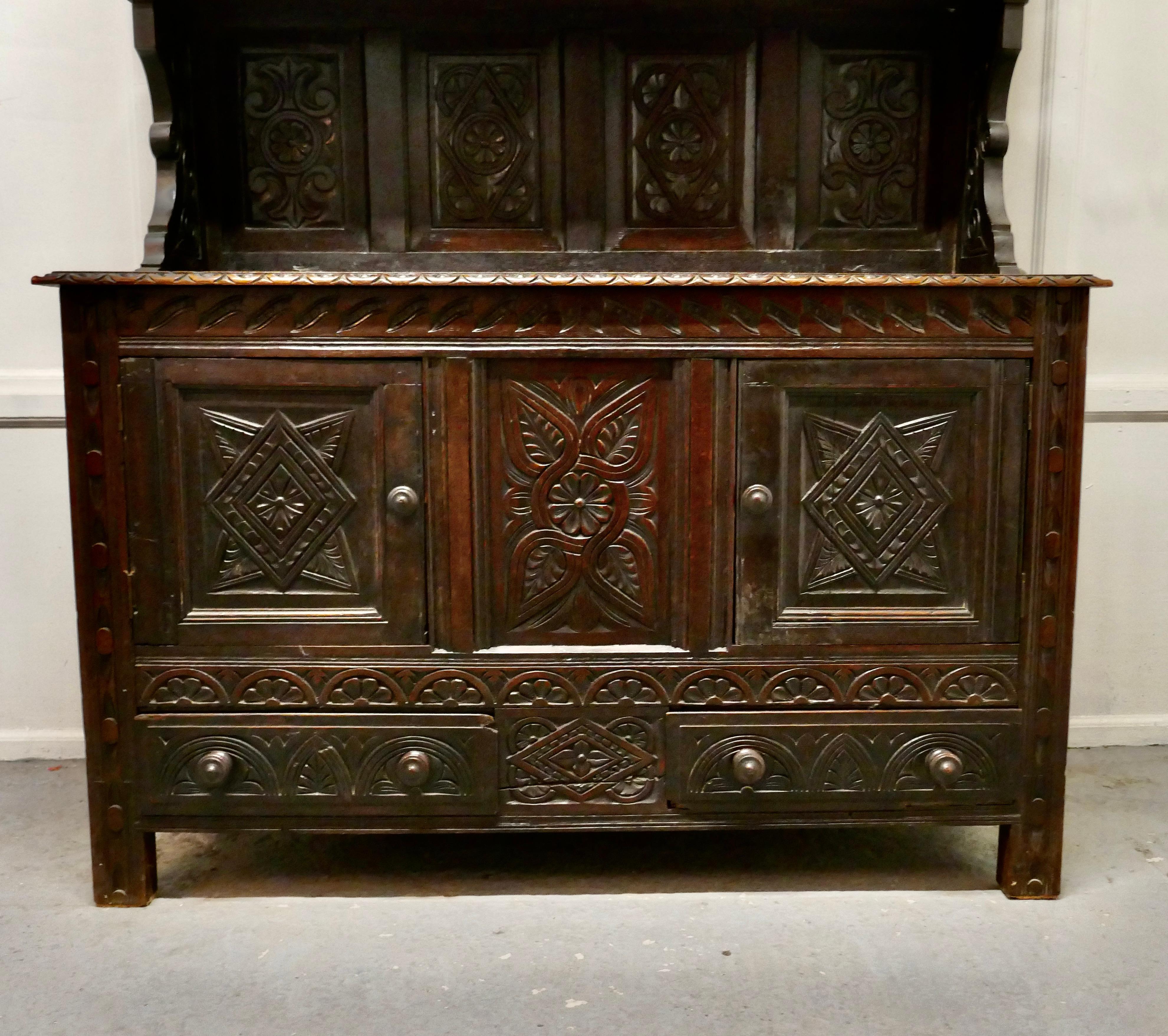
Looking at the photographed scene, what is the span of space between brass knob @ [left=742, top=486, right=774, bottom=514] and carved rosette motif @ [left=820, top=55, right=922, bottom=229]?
2.51 ft

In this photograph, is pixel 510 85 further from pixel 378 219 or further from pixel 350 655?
pixel 350 655

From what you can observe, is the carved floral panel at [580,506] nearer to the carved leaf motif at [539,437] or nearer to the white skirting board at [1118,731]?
the carved leaf motif at [539,437]

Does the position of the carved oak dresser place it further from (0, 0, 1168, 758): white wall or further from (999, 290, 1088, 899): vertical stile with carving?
(0, 0, 1168, 758): white wall

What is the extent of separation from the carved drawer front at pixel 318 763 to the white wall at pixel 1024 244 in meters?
0.86

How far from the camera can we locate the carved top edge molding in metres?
1.71

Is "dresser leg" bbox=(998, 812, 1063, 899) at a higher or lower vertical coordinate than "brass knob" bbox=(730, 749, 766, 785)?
lower

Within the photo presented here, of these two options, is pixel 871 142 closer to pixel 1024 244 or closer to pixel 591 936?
pixel 1024 244

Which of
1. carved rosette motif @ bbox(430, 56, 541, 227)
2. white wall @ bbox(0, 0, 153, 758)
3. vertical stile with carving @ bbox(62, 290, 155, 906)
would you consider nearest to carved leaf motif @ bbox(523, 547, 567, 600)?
vertical stile with carving @ bbox(62, 290, 155, 906)

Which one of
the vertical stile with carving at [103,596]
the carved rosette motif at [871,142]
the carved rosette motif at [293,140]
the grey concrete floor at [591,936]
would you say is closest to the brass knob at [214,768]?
the vertical stile with carving at [103,596]

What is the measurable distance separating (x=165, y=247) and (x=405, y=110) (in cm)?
58

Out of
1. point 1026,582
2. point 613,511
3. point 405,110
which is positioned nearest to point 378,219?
point 405,110

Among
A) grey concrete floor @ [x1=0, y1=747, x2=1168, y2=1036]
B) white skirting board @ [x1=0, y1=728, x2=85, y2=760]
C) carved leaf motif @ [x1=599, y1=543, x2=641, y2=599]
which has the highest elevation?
carved leaf motif @ [x1=599, y1=543, x2=641, y2=599]

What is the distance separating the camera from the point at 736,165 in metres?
2.22

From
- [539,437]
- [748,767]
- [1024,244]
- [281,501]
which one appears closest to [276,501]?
[281,501]
